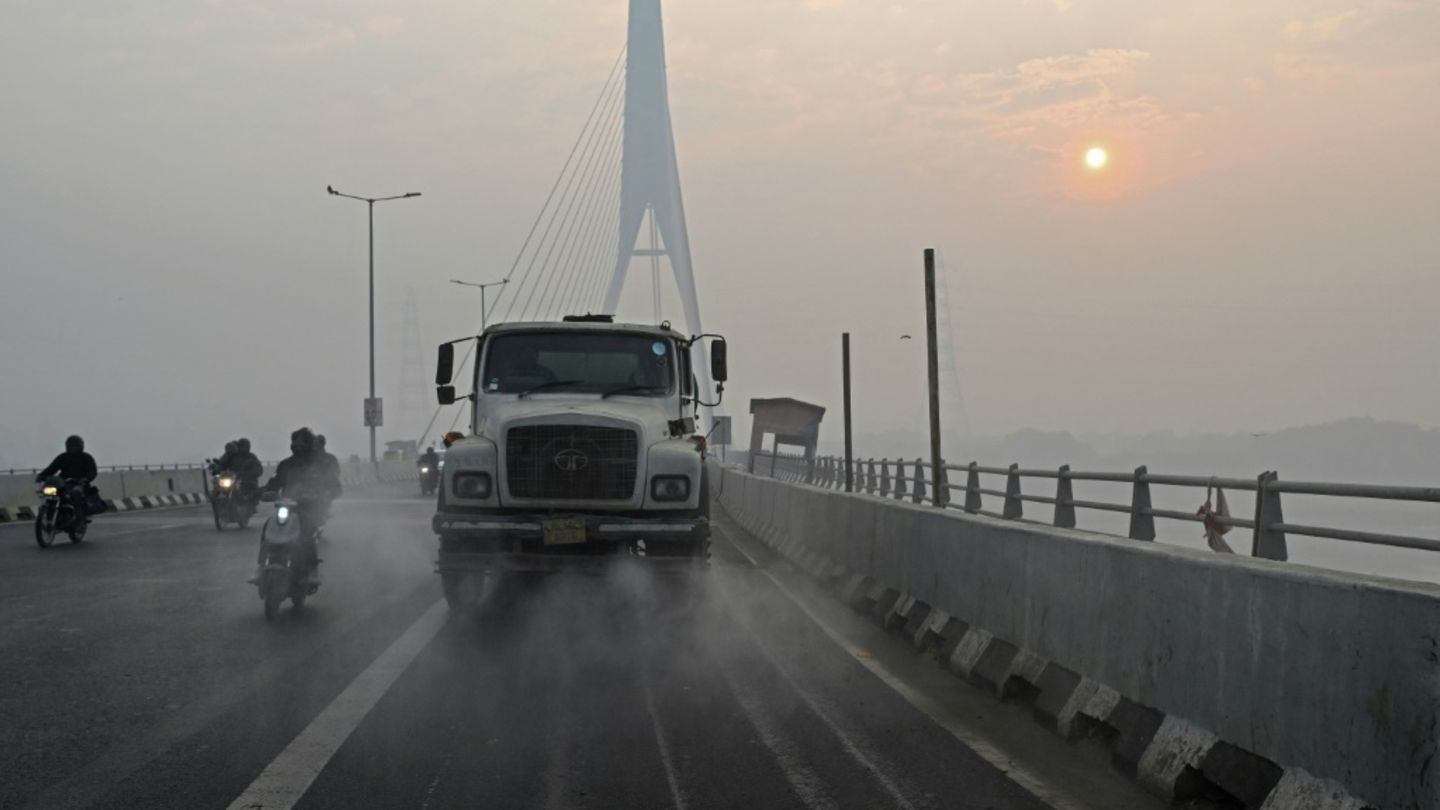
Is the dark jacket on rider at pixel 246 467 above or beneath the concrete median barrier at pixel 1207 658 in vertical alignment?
above

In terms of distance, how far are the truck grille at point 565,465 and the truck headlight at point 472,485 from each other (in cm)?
19

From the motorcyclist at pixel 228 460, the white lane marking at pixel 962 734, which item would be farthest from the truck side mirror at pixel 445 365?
the motorcyclist at pixel 228 460

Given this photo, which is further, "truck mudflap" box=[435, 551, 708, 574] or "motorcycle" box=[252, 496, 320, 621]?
"motorcycle" box=[252, 496, 320, 621]

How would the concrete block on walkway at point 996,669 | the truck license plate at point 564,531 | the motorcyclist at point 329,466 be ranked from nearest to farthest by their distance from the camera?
the concrete block on walkway at point 996,669
the truck license plate at point 564,531
the motorcyclist at point 329,466

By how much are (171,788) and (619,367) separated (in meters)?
8.16

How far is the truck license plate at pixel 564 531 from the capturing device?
12.5m

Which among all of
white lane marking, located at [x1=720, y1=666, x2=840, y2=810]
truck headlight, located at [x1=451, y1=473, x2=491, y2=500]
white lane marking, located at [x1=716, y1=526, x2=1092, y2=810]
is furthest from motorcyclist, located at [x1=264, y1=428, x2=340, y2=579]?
white lane marking, located at [x1=720, y1=666, x2=840, y2=810]

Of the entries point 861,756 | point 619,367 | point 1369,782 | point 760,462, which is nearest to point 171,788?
point 861,756

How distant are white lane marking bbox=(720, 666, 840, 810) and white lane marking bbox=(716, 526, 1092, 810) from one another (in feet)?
2.81

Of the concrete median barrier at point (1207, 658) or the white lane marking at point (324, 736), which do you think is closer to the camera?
the concrete median barrier at point (1207, 658)

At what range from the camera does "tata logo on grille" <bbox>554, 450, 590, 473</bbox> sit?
42.5 feet

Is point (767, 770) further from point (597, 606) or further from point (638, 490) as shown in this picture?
point (597, 606)

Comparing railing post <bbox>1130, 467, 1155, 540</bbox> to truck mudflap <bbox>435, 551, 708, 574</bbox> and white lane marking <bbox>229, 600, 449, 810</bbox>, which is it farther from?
white lane marking <bbox>229, 600, 449, 810</bbox>

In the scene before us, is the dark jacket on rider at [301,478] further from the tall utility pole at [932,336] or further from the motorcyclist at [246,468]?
the motorcyclist at [246,468]
